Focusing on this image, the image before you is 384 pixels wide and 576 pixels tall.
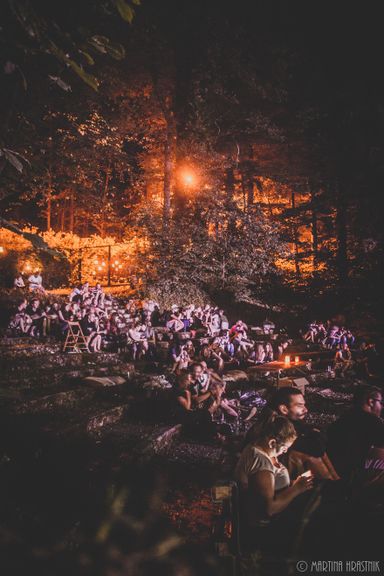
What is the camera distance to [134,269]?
15547mm

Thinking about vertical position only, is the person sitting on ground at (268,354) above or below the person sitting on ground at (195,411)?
above

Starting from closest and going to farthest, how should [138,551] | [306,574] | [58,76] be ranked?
[58,76] < [306,574] < [138,551]

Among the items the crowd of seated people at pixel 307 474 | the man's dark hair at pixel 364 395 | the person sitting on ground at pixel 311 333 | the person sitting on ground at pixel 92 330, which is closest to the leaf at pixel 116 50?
the crowd of seated people at pixel 307 474

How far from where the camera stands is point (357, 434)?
11.4ft

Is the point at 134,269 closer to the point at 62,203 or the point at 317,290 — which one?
the point at 317,290

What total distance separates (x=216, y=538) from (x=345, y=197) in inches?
156

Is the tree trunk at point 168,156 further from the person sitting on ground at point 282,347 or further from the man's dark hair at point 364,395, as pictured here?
the man's dark hair at point 364,395

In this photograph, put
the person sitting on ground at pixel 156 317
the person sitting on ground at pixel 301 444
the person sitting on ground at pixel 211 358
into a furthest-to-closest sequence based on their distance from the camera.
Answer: the person sitting on ground at pixel 156 317 → the person sitting on ground at pixel 211 358 → the person sitting on ground at pixel 301 444

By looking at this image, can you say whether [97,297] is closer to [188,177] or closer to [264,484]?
[188,177]

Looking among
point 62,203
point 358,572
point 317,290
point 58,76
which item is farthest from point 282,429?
point 62,203

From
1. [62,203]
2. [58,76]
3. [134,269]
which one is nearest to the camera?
[58,76]

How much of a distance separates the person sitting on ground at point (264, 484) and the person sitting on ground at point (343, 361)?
10748 millimetres

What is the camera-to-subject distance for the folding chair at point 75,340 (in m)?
10.5

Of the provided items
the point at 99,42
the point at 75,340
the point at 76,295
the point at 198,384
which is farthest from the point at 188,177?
the point at 99,42
